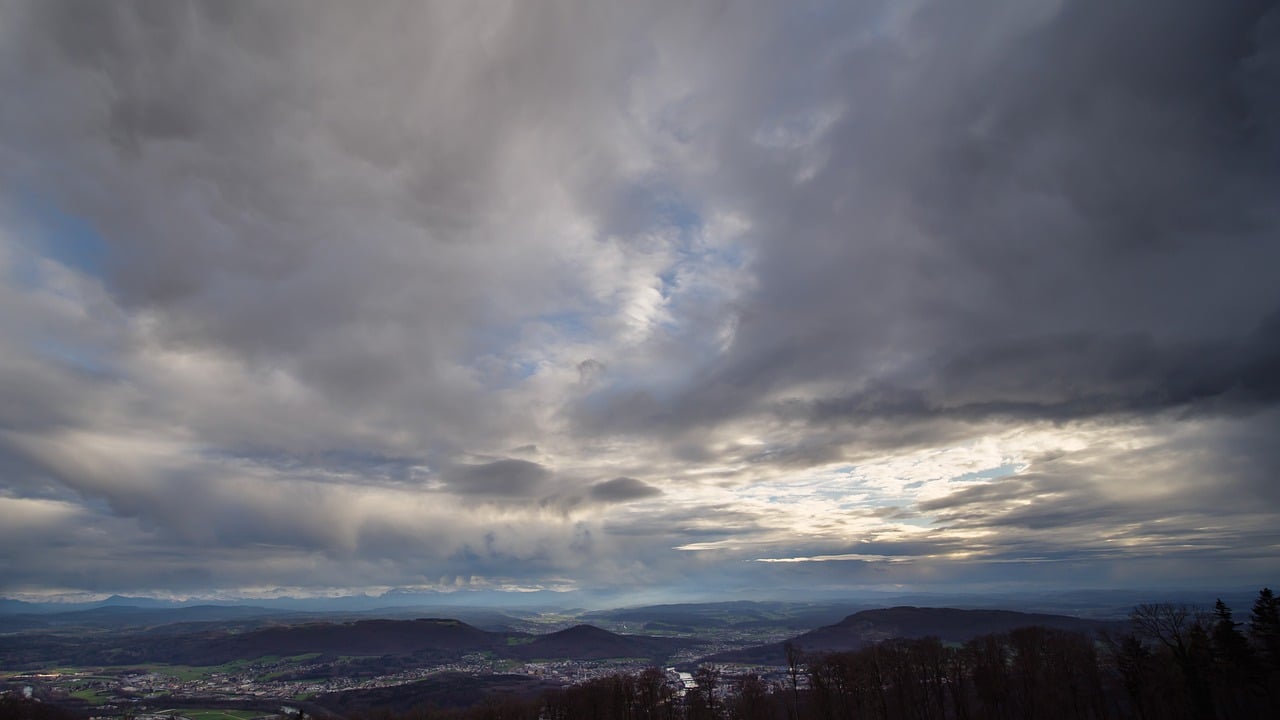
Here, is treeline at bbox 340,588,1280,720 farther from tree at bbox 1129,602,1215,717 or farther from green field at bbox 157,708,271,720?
green field at bbox 157,708,271,720

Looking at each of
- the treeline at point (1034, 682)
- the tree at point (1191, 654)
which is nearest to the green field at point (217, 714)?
the treeline at point (1034, 682)

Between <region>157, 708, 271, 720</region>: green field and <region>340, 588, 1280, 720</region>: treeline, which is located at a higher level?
<region>340, 588, 1280, 720</region>: treeline

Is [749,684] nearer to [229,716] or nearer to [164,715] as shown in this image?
[229,716]

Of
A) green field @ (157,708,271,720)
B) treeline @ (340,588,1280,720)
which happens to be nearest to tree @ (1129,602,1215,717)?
treeline @ (340,588,1280,720)

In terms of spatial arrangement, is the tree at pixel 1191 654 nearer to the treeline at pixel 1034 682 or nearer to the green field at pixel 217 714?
the treeline at pixel 1034 682

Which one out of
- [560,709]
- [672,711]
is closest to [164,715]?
[560,709]

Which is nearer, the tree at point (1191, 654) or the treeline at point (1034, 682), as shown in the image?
the tree at point (1191, 654)

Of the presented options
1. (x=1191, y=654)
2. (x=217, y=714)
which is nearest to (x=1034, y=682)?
(x=1191, y=654)

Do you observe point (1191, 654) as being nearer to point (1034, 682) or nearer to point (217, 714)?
point (1034, 682)

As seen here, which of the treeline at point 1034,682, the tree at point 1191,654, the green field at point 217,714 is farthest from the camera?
the green field at point 217,714

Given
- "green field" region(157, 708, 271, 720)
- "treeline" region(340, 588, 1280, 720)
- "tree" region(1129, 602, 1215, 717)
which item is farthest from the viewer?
"green field" region(157, 708, 271, 720)

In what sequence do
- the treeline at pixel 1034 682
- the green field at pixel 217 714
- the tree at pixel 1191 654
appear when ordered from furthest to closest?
the green field at pixel 217 714
the treeline at pixel 1034 682
the tree at pixel 1191 654
